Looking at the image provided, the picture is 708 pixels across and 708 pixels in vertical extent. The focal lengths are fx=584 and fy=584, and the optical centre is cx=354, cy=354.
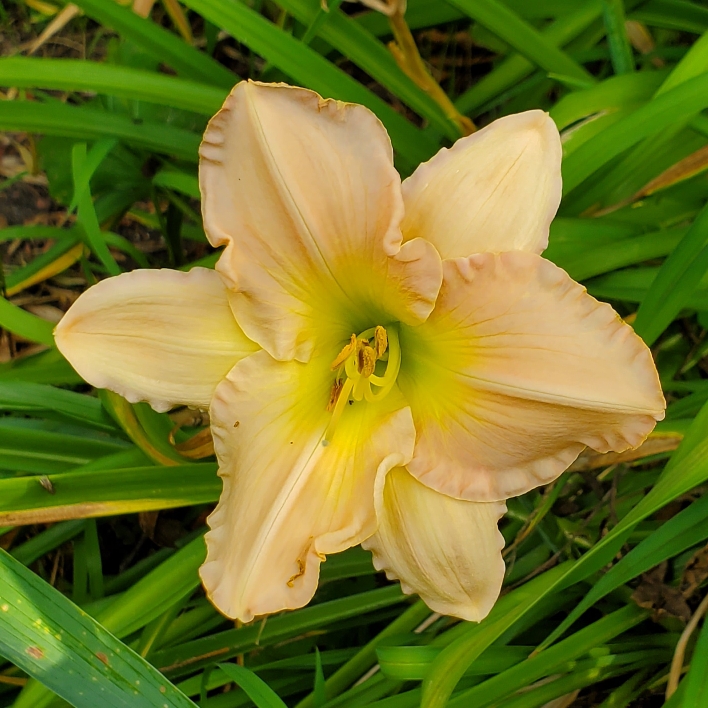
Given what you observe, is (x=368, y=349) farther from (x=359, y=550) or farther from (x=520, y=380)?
(x=359, y=550)

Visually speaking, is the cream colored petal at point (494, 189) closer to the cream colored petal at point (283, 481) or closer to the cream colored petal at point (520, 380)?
the cream colored petal at point (520, 380)

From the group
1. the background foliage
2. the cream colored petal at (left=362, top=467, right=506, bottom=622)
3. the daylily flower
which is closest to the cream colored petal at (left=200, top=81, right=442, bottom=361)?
the daylily flower

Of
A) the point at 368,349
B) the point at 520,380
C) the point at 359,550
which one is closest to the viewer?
the point at 520,380

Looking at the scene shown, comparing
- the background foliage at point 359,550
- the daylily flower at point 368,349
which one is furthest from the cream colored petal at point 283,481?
the background foliage at point 359,550

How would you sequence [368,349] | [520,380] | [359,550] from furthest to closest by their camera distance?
[359,550] < [368,349] < [520,380]

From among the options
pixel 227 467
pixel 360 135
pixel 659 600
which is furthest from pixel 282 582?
pixel 659 600

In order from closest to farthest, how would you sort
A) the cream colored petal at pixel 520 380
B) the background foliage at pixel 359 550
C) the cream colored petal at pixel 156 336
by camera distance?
the cream colored petal at pixel 520 380
the cream colored petal at pixel 156 336
the background foliage at pixel 359 550

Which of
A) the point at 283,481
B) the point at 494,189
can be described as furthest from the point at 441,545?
the point at 494,189
